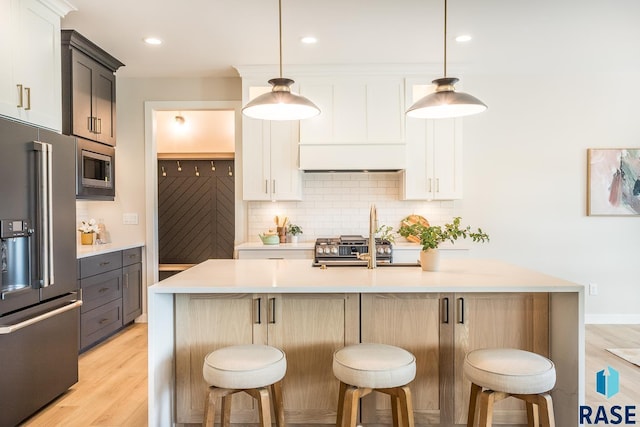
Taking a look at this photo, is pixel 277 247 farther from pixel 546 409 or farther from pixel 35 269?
pixel 546 409

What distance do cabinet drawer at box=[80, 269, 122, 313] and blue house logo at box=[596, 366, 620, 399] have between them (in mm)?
3918

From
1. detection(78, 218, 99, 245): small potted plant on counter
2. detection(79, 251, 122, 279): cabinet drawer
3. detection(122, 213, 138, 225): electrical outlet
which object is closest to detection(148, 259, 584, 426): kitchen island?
detection(79, 251, 122, 279): cabinet drawer

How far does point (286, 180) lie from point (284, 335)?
91.3 inches

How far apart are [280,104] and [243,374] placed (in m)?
1.41

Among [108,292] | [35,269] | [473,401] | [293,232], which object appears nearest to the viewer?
[473,401]

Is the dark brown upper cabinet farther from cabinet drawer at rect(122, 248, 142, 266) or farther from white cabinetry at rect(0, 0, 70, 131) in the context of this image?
cabinet drawer at rect(122, 248, 142, 266)

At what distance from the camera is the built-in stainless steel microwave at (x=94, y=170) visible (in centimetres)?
354

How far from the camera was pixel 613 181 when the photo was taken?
4.50 m

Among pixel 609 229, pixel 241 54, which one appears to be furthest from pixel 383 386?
pixel 609 229

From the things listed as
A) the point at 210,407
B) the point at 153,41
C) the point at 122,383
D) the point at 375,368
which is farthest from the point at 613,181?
the point at 122,383

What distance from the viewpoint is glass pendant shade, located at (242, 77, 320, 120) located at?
7.67 feet

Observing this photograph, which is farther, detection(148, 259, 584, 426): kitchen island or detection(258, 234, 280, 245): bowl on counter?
detection(258, 234, 280, 245): bowl on counter

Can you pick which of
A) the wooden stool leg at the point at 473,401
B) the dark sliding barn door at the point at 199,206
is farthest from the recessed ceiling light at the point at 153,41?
the wooden stool leg at the point at 473,401

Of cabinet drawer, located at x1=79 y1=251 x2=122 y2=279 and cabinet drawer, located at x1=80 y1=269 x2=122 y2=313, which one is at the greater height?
cabinet drawer, located at x1=79 y1=251 x2=122 y2=279
